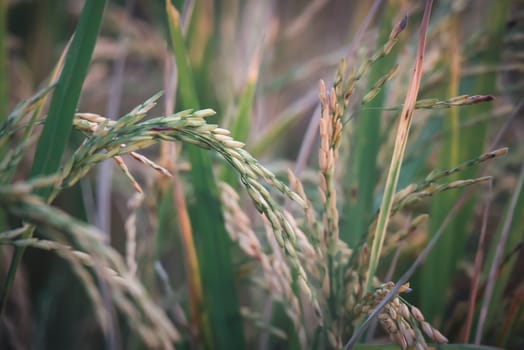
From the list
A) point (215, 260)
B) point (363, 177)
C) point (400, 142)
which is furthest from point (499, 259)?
point (215, 260)

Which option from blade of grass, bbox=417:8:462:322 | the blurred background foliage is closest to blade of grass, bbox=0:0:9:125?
the blurred background foliage

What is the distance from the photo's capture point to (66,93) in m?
0.54

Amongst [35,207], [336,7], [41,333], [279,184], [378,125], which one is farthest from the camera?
[336,7]

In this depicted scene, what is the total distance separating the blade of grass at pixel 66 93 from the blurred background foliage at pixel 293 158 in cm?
15

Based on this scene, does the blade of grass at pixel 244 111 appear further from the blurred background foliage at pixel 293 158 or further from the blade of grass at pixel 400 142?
the blade of grass at pixel 400 142

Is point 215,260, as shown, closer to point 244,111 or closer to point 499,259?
point 244,111

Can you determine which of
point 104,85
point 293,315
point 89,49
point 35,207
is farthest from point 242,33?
point 35,207

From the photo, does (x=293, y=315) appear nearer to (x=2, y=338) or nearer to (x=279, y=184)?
(x=279, y=184)

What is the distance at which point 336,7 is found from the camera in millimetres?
1985

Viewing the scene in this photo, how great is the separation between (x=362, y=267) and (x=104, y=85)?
3.81ft

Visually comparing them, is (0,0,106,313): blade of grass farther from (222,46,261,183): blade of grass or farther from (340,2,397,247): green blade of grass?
(340,2,397,247): green blade of grass

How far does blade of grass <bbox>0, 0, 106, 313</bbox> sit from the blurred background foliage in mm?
147

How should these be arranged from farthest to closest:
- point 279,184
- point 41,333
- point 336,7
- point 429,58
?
point 336,7
point 41,333
point 429,58
point 279,184

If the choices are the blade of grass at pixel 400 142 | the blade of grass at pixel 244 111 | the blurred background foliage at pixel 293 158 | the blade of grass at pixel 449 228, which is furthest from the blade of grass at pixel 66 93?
the blade of grass at pixel 449 228
